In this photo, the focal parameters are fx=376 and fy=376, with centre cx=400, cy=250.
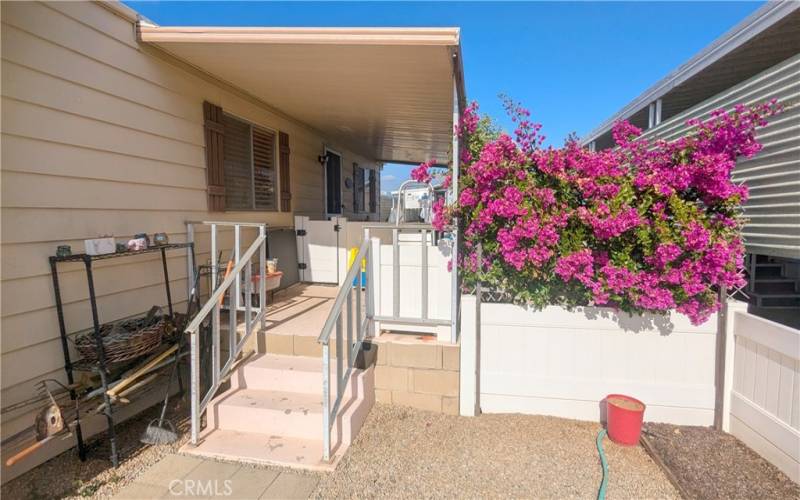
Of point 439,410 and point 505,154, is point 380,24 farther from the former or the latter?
point 439,410

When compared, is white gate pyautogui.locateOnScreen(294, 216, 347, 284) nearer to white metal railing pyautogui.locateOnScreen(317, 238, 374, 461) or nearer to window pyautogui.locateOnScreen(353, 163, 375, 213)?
white metal railing pyautogui.locateOnScreen(317, 238, 374, 461)

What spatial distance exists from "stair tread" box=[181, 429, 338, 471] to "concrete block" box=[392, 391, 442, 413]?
2.56ft

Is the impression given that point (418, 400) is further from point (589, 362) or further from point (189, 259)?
point (189, 259)

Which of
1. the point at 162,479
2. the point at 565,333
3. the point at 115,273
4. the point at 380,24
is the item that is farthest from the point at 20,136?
the point at 565,333

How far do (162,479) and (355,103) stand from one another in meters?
3.93

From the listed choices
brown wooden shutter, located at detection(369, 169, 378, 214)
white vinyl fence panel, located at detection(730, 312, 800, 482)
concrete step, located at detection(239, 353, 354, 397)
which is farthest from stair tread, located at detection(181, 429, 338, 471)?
brown wooden shutter, located at detection(369, 169, 378, 214)

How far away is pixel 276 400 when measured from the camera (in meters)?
2.82

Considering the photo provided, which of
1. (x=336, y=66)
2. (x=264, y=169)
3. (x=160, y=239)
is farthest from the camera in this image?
(x=264, y=169)

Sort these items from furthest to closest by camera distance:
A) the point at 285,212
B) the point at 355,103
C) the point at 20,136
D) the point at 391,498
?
the point at 285,212
the point at 355,103
the point at 20,136
the point at 391,498

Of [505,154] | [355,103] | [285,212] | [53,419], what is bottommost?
[53,419]

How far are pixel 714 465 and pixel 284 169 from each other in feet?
17.1

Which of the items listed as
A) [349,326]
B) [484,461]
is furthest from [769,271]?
[349,326]

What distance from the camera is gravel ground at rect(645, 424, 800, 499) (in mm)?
2152

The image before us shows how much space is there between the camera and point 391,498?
7.03ft
